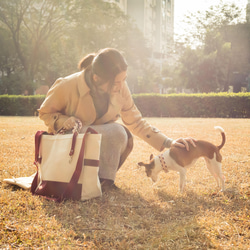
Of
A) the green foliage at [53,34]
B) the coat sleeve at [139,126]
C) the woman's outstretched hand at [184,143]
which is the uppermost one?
the green foliage at [53,34]

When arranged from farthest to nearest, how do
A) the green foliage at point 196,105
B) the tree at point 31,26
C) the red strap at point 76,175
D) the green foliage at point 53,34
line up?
the green foliage at point 53,34, the tree at point 31,26, the green foliage at point 196,105, the red strap at point 76,175

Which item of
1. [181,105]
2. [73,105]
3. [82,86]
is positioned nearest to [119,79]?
[82,86]

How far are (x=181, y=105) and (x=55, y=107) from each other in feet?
42.7

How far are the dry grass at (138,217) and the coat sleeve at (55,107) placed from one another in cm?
76

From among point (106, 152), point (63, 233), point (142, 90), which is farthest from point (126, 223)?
point (142, 90)

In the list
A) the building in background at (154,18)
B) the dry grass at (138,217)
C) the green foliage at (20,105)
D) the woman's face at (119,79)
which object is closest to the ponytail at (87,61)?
the woman's face at (119,79)

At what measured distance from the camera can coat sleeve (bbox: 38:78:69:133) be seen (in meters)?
3.07

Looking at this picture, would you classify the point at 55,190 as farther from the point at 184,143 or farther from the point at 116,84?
the point at 184,143

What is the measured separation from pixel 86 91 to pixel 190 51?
2871cm

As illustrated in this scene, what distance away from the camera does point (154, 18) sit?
67.8 meters

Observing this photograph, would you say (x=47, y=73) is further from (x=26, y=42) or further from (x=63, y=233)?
(x=63, y=233)

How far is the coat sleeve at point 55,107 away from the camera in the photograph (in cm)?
307

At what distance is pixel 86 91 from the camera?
304 cm

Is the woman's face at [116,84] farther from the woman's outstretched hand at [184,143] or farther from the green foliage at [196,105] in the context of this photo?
the green foliage at [196,105]
